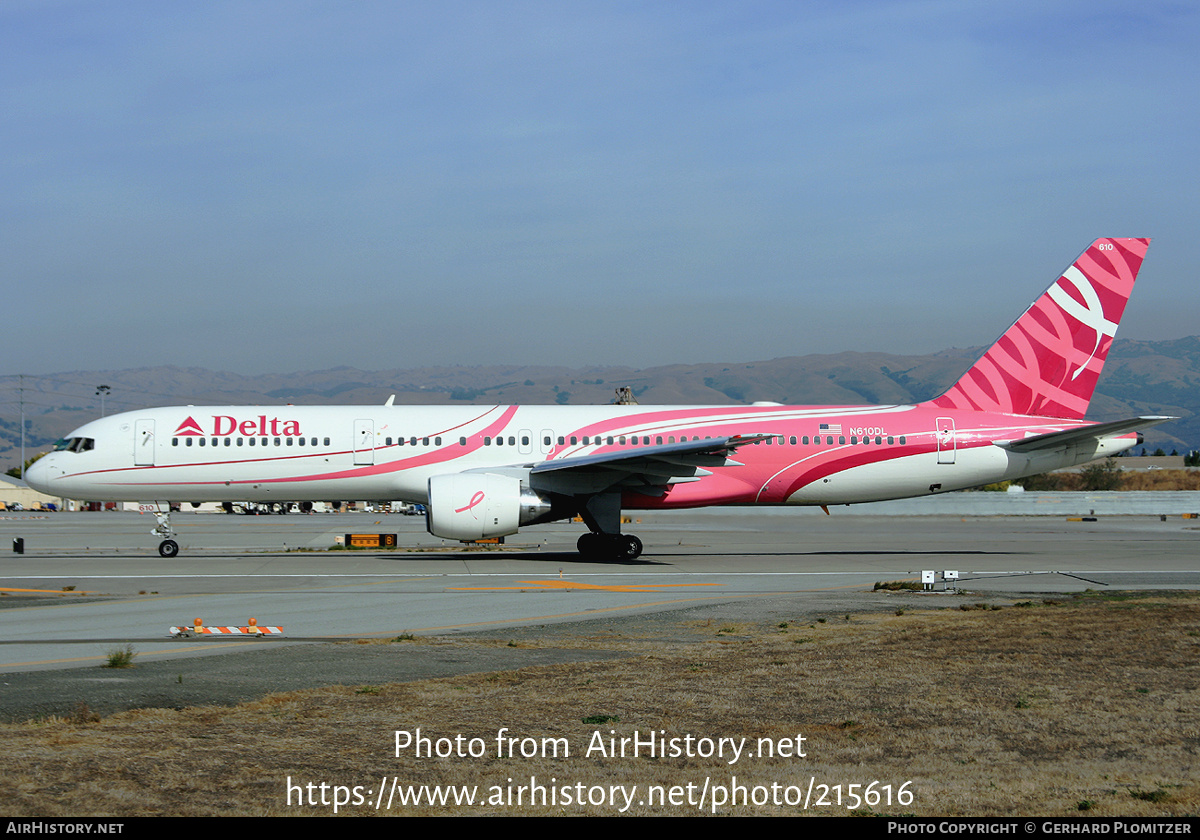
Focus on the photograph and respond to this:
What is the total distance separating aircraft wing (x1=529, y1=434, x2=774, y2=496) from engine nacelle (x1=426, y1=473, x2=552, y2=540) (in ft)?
2.96

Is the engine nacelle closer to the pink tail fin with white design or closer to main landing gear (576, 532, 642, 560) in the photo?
main landing gear (576, 532, 642, 560)

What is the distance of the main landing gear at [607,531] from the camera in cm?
Answer: 2591

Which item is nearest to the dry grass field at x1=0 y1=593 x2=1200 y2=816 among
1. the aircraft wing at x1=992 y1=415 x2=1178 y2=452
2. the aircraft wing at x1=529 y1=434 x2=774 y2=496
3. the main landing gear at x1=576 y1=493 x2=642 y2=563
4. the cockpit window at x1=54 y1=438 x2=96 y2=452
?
the aircraft wing at x1=529 y1=434 x2=774 y2=496

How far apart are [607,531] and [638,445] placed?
254 centimetres

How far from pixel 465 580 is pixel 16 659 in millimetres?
10206

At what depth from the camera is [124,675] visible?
9.57 metres

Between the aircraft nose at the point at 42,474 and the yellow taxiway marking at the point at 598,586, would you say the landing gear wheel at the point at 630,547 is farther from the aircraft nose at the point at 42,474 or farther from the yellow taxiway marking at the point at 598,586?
the aircraft nose at the point at 42,474

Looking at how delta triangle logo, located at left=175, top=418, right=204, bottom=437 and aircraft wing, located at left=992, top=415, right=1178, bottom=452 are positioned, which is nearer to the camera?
aircraft wing, located at left=992, top=415, right=1178, bottom=452

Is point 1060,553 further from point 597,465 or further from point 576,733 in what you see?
point 576,733

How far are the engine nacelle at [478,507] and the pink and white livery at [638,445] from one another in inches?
28.8

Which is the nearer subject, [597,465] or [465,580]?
[465,580]

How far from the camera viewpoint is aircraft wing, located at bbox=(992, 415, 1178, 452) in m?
25.3

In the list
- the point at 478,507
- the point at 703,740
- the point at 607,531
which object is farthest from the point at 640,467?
the point at 703,740
